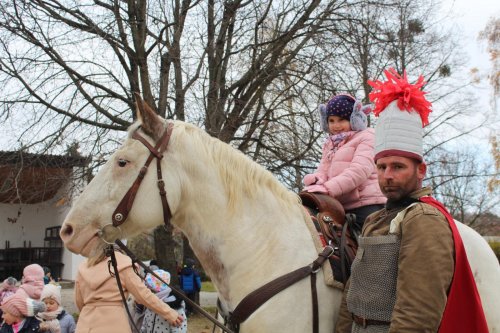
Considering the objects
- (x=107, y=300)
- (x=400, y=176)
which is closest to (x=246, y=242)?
(x=400, y=176)

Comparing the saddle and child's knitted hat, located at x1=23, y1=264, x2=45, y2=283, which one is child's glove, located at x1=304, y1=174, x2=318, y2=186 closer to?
the saddle

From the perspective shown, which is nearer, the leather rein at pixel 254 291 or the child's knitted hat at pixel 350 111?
the leather rein at pixel 254 291

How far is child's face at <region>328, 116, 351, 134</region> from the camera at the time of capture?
3.57 metres

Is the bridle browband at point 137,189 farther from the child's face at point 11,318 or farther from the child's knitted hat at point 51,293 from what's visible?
the child's knitted hat at point 51,293

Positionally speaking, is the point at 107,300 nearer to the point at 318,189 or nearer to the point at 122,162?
the point at 122,162

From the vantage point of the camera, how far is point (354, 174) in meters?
3.23

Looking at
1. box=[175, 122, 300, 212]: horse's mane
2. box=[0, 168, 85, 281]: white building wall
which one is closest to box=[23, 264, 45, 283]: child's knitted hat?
box=[175, 122, 300, 212]: horse's mane

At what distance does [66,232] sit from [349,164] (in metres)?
1.84

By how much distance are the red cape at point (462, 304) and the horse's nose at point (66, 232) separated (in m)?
1.98

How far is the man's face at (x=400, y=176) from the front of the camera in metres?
2.24

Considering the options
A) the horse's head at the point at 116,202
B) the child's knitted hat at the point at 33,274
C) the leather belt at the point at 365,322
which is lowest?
the child's knitted hat at the point at 33,274

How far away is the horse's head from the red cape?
155 cm

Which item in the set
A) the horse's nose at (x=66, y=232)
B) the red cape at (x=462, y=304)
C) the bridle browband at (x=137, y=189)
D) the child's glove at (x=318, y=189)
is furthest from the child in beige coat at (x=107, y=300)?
the red cape at (x=462, y=304)

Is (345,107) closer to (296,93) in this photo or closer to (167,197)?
(167,197)
